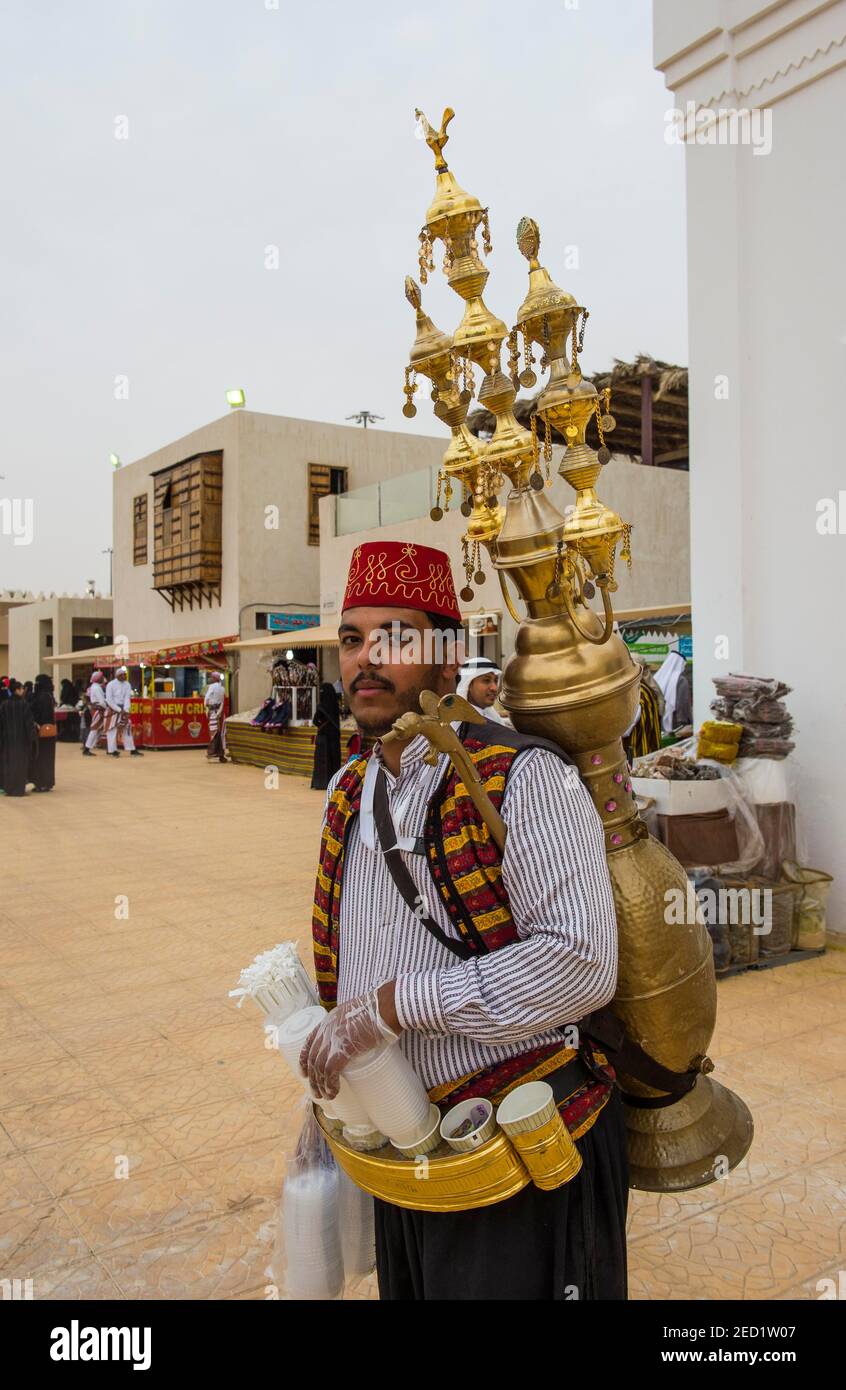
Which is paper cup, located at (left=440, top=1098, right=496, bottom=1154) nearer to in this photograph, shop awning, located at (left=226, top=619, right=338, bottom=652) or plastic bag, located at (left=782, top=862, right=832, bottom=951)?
plastic bag, located at (left=782, top=862, right=832, bottom=951)

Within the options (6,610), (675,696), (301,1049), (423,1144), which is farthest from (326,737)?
(6,610)

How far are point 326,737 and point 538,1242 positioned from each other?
12446 mm

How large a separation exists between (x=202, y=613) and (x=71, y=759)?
505 centimetres

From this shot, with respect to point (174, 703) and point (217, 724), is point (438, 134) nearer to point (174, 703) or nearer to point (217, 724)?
point (217, 724)

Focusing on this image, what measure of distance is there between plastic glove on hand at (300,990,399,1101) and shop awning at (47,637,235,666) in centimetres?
1868

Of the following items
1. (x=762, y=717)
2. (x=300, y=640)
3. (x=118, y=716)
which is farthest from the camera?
(x=118, y=716)

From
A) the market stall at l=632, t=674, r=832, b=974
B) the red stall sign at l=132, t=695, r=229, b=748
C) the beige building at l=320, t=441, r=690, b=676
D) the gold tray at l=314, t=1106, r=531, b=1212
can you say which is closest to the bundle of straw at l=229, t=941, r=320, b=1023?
the gold tray at l=314, t=1106, r=531, b=1212

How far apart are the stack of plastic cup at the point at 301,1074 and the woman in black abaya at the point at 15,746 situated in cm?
1286

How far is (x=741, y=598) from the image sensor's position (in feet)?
19.7

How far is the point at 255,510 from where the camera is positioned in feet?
70.3

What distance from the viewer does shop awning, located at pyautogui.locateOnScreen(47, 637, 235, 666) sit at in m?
20.6

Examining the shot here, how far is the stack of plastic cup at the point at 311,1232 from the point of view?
1741 mm
